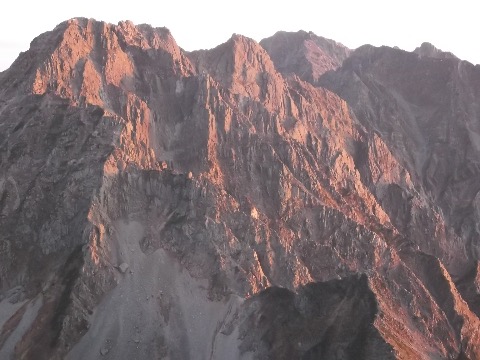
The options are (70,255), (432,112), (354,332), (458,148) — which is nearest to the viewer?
(354,332)

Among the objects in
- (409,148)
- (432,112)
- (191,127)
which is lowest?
(191,127)

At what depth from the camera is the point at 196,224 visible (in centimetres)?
9962

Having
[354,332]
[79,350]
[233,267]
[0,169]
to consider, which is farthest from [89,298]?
[354,332]

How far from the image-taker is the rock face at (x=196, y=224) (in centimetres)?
8281

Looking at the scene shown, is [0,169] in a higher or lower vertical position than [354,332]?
higher

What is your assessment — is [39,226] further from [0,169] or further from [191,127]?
[191,127]

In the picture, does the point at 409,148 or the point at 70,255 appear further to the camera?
the point at 409,148

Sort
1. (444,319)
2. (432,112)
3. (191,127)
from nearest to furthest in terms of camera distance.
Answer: (444,319) < (191,127) < (432,112)

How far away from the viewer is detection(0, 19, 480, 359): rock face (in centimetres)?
8281

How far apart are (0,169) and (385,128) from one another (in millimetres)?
124240

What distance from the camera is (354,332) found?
73312mm

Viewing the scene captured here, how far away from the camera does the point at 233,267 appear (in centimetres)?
9662

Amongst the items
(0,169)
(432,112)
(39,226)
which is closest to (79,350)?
(39,226)

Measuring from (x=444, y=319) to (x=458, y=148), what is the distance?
299 ft
